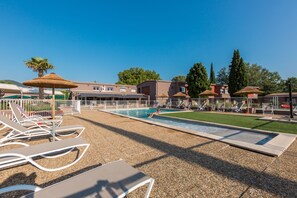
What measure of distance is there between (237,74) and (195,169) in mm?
29208

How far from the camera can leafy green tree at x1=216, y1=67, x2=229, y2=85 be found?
48.0 meters

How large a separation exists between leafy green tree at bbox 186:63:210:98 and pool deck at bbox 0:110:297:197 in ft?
73.8

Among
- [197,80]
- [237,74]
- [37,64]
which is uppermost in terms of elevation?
[37,64]

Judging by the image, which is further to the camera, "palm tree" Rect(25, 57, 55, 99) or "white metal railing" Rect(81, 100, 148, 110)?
"white metal railing" Rect(81, 100, 148, 110)

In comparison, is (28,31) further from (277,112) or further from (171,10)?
(277,112)

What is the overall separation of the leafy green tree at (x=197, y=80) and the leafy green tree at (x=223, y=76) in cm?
2777

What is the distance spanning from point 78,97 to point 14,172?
25006 mm

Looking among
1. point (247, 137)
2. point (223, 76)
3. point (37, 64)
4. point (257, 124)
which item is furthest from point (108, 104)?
point (223, 76)

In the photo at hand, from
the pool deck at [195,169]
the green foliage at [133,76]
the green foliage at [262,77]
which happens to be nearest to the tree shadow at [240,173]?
the pool deck at [195,169]

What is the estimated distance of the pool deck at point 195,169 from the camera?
6.75 ft

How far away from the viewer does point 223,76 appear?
4906 cm

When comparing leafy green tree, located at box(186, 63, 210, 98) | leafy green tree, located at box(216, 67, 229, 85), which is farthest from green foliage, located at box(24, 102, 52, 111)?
leafy green tree, located at box(216, 67, 229, 85)

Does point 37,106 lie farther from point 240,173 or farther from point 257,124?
point 257,124

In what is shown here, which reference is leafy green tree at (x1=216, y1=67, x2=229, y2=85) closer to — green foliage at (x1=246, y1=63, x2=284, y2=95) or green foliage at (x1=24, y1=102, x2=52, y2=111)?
green foliage at (x1=246, y1=63, x2=284, y2=95)
